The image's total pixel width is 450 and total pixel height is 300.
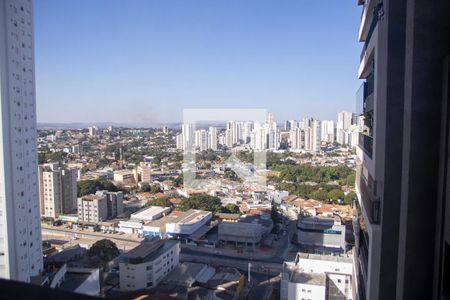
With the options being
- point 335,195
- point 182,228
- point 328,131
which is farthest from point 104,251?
point 328,131

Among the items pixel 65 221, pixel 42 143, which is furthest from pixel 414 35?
pixel 42 143

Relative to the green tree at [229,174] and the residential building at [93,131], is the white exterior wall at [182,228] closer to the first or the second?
the green tree at [229,174]

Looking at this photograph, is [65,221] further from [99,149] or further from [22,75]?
[99,149]

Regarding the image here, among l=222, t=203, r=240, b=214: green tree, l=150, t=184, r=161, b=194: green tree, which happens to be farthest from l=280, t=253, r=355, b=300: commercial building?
l=150, t=184, r=161, b=194: green tree

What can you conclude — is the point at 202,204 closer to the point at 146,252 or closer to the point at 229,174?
the point at 229,174

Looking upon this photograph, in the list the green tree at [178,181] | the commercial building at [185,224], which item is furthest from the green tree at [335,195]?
the green tree at [178,181]

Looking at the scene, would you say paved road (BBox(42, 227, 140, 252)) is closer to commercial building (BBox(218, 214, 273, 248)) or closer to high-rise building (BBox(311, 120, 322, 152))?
commercial building (BBox(218, 214, 273, 248))
